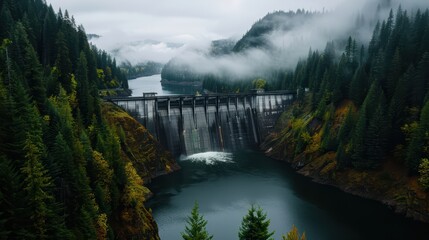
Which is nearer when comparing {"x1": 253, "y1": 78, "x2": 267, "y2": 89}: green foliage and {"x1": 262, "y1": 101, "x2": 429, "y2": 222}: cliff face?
{"x1": 262, "y1": 101, "x2": 429, "y2": 222}: cliff face

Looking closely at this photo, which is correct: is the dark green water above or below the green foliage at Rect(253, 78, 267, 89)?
below

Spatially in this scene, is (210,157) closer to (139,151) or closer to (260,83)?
(139,151)

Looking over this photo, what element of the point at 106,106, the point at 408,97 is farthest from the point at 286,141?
the point at 106,106

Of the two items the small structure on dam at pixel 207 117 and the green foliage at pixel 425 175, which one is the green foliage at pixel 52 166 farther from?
the green foliage at pixel 425 175

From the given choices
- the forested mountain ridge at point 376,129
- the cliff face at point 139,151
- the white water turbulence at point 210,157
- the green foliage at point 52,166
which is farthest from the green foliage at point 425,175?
the cliff face at point 139,151

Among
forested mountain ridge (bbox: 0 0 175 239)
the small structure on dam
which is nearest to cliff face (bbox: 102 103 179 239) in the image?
forested mountain ridge (bbox: 0 0 175 239)

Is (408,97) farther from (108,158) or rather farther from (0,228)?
(0,228)

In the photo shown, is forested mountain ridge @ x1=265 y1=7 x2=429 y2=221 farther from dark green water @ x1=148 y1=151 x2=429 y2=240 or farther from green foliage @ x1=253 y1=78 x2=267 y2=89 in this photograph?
green foliage @ x1=253 y1=78 x2=267 y2=89
